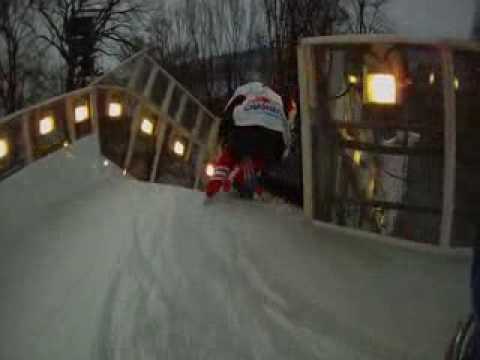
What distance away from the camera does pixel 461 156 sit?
4.95m

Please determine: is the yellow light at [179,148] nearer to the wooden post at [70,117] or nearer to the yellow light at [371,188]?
the wooden post at [70,117]

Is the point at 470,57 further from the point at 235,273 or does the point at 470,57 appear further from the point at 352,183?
the point at 235,273

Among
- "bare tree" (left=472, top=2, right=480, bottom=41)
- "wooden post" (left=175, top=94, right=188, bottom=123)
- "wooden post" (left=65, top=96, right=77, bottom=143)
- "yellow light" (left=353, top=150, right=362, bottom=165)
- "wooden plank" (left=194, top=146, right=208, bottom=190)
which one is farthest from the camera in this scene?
"wooden plank" (left=194, top=146, right=208, bottom=190)

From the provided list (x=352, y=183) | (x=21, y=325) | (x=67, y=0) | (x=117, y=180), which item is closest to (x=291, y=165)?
(x=117, y=180)

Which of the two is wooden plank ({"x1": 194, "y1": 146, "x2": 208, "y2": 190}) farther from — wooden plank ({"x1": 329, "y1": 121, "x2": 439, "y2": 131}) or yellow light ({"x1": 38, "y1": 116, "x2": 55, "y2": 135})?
wooden plank ({"x1": 329, "y1": 121, "x2": 439, "y2": 131})

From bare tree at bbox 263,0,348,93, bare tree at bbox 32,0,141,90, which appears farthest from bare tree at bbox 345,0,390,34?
bare tree at bbox 32,0,141,90

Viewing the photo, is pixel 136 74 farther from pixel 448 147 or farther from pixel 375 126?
pixel 448 147

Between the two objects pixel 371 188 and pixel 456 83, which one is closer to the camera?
pixel 456 83

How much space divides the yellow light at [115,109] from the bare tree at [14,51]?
2230 cm

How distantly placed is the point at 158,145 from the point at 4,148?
3.89m

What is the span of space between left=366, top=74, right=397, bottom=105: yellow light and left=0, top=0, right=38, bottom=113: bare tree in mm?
26926

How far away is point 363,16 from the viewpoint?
18.6m

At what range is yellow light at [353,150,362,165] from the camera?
17.7 ft

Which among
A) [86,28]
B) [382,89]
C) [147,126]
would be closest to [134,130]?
[147,126]
